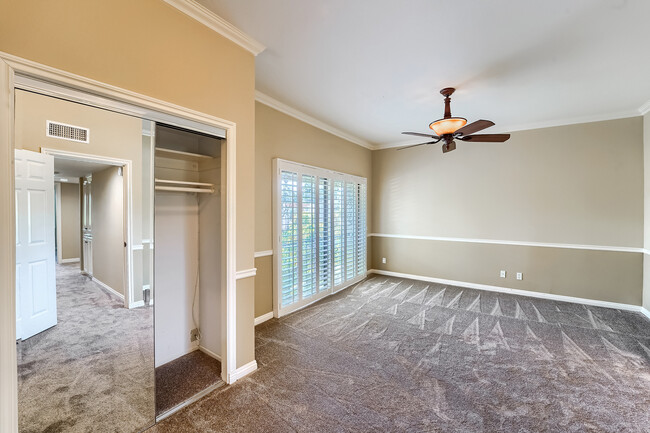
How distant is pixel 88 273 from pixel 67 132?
2.87 feet

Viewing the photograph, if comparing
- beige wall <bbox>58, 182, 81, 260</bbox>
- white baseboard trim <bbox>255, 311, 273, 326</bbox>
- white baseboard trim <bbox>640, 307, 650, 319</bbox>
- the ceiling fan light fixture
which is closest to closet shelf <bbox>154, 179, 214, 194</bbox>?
beige wall <bbox>58, 182, 81, 260</bbox>

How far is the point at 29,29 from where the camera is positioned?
127cm

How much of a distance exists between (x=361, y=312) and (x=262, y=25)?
11.5 ft

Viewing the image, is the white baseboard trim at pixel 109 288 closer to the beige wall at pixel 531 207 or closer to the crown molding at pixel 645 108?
the beige wall at pixel 531 207

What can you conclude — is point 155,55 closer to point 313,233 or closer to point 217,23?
point 217,23

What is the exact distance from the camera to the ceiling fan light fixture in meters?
2.97

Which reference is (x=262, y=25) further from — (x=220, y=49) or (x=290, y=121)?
(x=290, y=121)

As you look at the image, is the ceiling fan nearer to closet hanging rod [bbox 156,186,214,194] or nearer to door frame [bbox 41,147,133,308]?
closet hanging rod [bbox 156,186,214,194]

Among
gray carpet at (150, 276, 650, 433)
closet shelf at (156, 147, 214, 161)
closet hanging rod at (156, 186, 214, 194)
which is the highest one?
closet shelf at (156, 147, 214, 161)

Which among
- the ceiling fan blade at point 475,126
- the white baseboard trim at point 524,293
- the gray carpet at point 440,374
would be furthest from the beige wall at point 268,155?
the white baseboard trim at point 524,293

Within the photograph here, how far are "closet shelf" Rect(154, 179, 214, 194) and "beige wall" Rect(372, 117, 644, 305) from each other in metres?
4.26

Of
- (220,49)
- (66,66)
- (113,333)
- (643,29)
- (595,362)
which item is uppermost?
(643,29)

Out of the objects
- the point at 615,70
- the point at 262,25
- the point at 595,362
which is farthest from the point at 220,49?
A: the point at 595,362

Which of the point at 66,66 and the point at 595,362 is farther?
the point at 595,362
